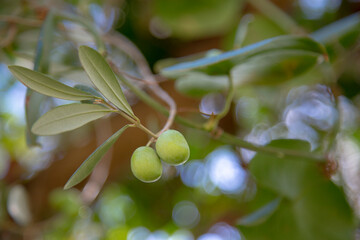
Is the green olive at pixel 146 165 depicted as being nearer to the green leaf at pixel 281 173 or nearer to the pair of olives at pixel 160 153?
the pair of olives at pixel 160 153

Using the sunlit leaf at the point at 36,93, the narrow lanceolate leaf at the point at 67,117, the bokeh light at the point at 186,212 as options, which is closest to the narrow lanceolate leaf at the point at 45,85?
the narrow lanceolate leaf at the point at 67,117

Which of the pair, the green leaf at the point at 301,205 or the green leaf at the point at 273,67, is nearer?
the green leaf at the point at 273,67

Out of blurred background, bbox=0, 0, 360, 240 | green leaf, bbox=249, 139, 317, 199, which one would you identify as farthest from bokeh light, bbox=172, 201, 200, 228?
green leaf, bbox=249, 139, 317, 199

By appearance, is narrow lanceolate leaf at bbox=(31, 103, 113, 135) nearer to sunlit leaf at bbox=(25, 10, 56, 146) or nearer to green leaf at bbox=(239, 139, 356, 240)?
sunlit leaf at bbox=(25, 10, 56, 146)

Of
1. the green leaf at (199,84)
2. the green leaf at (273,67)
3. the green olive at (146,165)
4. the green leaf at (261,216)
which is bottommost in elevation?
the green leaf at (261,216)

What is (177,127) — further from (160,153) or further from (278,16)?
(160,153)

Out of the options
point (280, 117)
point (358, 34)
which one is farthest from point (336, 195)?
point (280, 117)
